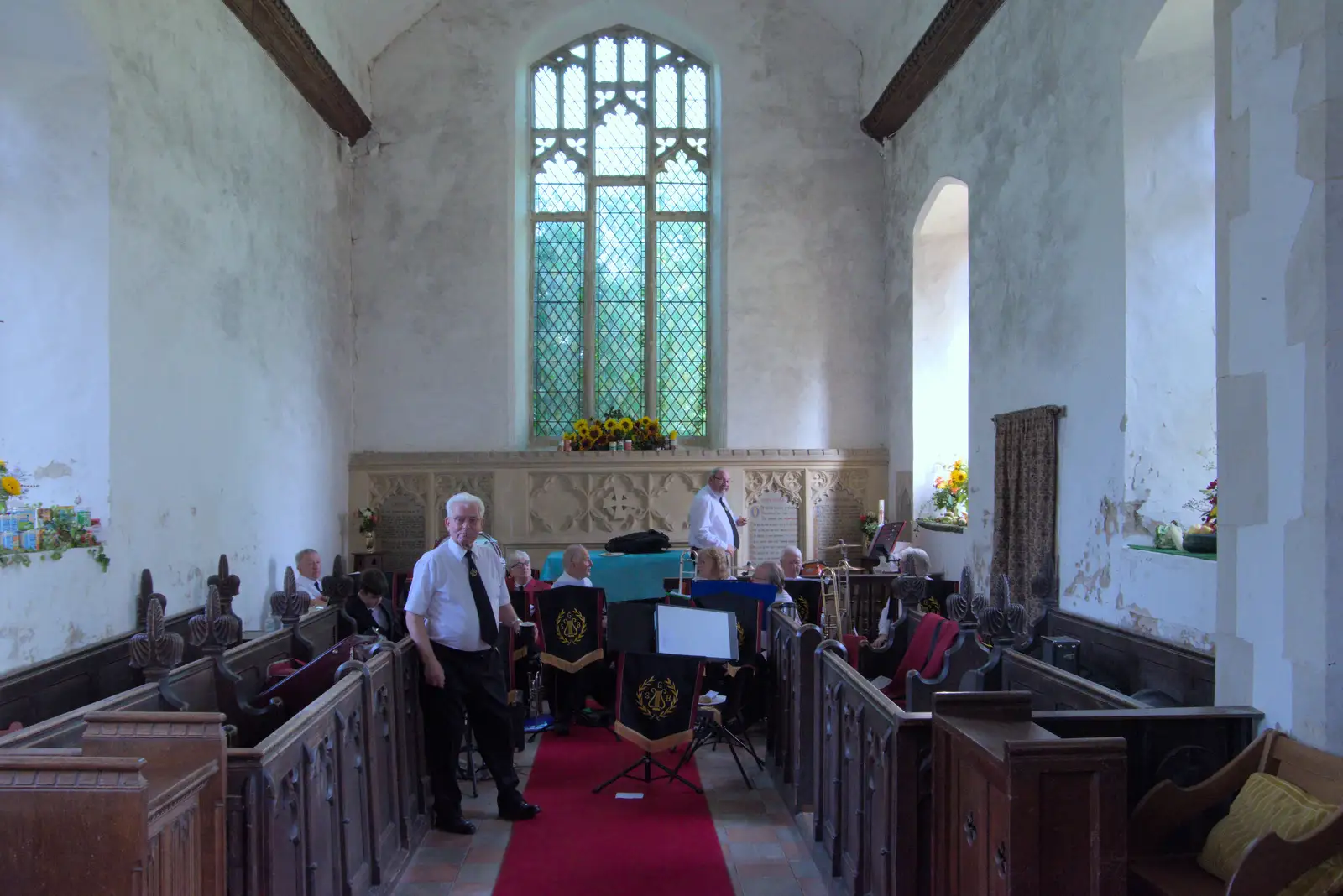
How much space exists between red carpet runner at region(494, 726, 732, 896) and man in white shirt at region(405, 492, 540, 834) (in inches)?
12.1

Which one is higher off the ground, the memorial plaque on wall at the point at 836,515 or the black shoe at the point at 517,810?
the memorial plaque on wall at the point at 836,515

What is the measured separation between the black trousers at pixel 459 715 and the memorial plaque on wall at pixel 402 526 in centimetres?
634

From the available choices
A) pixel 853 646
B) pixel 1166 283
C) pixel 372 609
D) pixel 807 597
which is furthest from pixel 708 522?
pixel 1166 283

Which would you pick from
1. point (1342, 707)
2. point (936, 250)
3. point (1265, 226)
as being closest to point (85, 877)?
point (1342, 707)

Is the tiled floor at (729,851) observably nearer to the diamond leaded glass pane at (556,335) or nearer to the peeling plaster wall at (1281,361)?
the peeling plaster wall at (1281,361)

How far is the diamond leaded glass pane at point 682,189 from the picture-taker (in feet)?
38.2

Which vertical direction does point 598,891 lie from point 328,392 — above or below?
below

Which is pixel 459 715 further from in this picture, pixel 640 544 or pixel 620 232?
pixel 620 232

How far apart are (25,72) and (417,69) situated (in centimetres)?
575

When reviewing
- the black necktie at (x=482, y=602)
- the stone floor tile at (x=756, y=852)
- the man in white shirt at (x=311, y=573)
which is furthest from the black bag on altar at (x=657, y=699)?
the man in white shirt at (x=311, y=573)

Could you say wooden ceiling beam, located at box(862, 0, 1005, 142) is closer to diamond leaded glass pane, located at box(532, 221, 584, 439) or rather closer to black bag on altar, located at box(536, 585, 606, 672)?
diamond leaded glass pane, located at box(532, 221, 584, 439)

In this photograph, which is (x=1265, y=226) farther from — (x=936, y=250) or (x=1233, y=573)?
(x=936, y=250)

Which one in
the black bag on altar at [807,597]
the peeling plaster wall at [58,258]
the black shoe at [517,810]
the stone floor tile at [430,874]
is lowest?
the stone floor tile at [430,874]

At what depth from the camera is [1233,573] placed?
346cm
